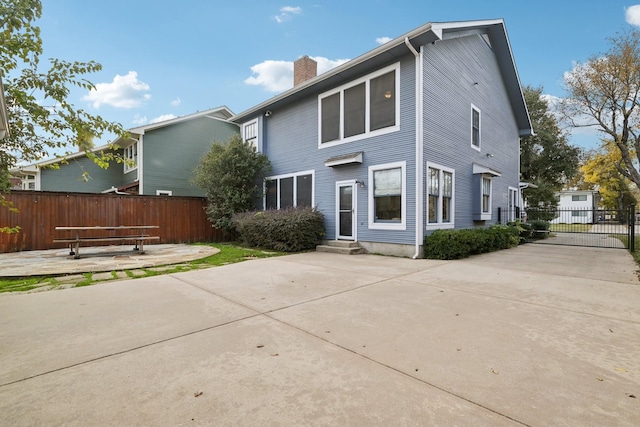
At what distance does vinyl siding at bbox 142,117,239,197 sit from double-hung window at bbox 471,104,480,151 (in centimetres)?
1274

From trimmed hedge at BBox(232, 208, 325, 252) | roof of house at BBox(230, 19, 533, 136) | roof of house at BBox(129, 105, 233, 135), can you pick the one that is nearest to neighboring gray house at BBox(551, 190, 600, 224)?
roof of house at BBox(230, 19, 533, 136)

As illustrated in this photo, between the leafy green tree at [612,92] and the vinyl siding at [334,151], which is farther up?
the leafy green tree at [612,92]

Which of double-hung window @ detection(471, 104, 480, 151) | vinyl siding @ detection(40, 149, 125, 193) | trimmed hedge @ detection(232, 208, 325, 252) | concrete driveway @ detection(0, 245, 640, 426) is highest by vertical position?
double-hung window @ detection(471, 104, 480, 151)

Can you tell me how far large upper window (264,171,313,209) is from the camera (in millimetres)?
11828

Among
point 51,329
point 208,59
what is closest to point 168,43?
point 208,59

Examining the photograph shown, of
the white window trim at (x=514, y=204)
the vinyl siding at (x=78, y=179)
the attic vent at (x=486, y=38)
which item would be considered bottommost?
the white window trim at (x=514, y=204)

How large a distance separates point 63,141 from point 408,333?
4817 millimetres

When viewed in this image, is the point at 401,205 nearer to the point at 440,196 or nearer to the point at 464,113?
the point at 440,196

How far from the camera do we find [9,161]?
367cm

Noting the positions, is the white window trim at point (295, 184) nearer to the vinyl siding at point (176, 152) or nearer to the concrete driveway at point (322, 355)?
the vinyl siding at point (176, 152)

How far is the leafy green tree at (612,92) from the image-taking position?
504 inches

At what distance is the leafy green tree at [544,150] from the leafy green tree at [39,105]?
27.1 m

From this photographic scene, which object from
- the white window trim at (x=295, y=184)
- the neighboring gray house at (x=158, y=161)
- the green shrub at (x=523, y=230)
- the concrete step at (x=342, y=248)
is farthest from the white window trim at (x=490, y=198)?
the neighboring gray house at (x=158, y=161)

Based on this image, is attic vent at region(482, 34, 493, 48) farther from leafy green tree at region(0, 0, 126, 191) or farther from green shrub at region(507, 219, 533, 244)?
leafy green tree at region(0, 0, 126, 191)
